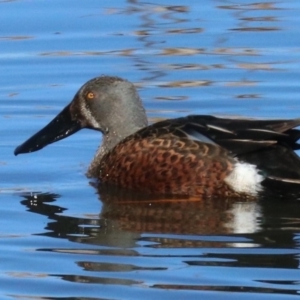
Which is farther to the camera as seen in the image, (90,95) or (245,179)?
(90,95)

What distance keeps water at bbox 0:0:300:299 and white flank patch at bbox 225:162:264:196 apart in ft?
0.28

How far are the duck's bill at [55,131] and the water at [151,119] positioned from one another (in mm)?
133

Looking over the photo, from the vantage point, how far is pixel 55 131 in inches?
320

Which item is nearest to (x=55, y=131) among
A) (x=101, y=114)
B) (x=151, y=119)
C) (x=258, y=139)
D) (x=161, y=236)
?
(x=101, y=114)

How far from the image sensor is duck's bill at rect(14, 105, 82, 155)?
8039 millimetres

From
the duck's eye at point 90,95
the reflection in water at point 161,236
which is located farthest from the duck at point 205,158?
the duck's eye at point 90,95

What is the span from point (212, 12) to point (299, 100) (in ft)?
8.78

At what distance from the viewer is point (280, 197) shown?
7.14 meters

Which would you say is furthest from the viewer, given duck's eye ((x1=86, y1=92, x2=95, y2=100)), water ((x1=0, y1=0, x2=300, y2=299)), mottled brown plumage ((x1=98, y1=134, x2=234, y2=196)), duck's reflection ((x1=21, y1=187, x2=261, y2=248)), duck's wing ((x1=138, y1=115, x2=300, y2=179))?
duck's eye ((x1=86, y1=92, x2=95, y2=100))

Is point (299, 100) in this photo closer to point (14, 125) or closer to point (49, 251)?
point (14, 125)

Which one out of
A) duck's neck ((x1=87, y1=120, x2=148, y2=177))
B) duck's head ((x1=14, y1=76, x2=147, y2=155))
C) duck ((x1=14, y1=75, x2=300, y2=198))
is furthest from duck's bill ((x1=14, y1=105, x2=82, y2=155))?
duck ((x1=14, y1=75, x2=300, y2=198))

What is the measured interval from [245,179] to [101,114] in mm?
1303

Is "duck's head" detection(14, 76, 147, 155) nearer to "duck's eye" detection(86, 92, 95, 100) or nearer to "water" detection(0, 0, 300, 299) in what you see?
"duck's eye" detection(86, 92, 95, 100)

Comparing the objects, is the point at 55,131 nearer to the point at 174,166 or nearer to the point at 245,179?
the point at 174,166
